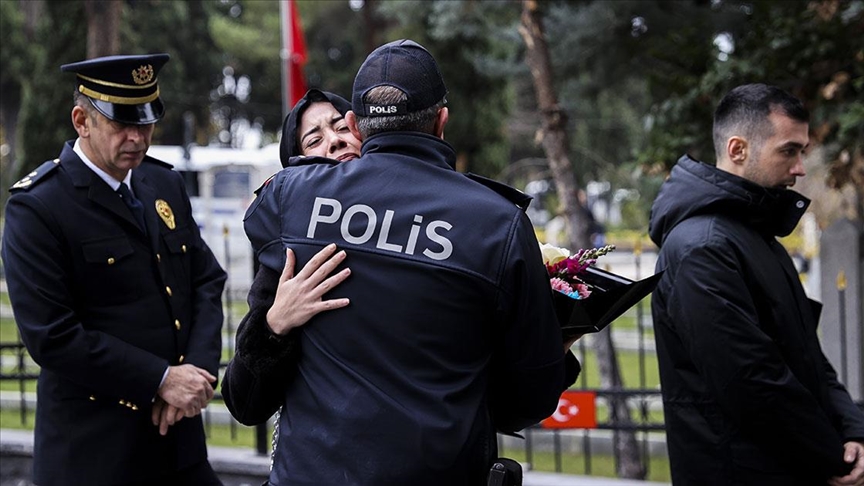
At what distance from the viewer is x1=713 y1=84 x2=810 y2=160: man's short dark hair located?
3223 millimetres

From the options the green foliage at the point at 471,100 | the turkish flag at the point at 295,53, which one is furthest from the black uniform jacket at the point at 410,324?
the green foliage at the point at 471,100

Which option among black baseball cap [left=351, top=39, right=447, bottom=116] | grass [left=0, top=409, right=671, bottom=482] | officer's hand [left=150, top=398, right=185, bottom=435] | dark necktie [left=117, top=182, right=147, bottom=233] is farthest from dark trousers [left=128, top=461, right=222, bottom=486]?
grass [left=0, top=409, right=671, bottom=482]

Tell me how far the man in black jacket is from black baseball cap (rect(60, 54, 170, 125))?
1.88m

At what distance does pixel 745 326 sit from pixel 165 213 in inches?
84.1

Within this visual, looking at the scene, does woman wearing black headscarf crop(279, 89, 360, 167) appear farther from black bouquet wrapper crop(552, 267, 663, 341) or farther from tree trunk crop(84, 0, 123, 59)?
tree trunk crop(84, 0, 123, 59)

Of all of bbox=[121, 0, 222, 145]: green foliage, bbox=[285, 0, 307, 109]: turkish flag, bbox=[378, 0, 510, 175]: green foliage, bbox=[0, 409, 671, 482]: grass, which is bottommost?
bbox=[0, 409, 671, 482]: grass

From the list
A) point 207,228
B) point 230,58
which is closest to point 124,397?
point 207,228

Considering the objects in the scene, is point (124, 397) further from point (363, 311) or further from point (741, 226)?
point (741, 226)

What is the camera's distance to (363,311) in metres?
2.16

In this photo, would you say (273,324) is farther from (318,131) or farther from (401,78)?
(318,131)

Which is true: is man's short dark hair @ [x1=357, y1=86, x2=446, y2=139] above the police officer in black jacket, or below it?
above

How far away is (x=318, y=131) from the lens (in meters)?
2.91

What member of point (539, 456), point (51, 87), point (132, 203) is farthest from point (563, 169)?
point (51, 87)

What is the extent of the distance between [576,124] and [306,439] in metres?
34.8
